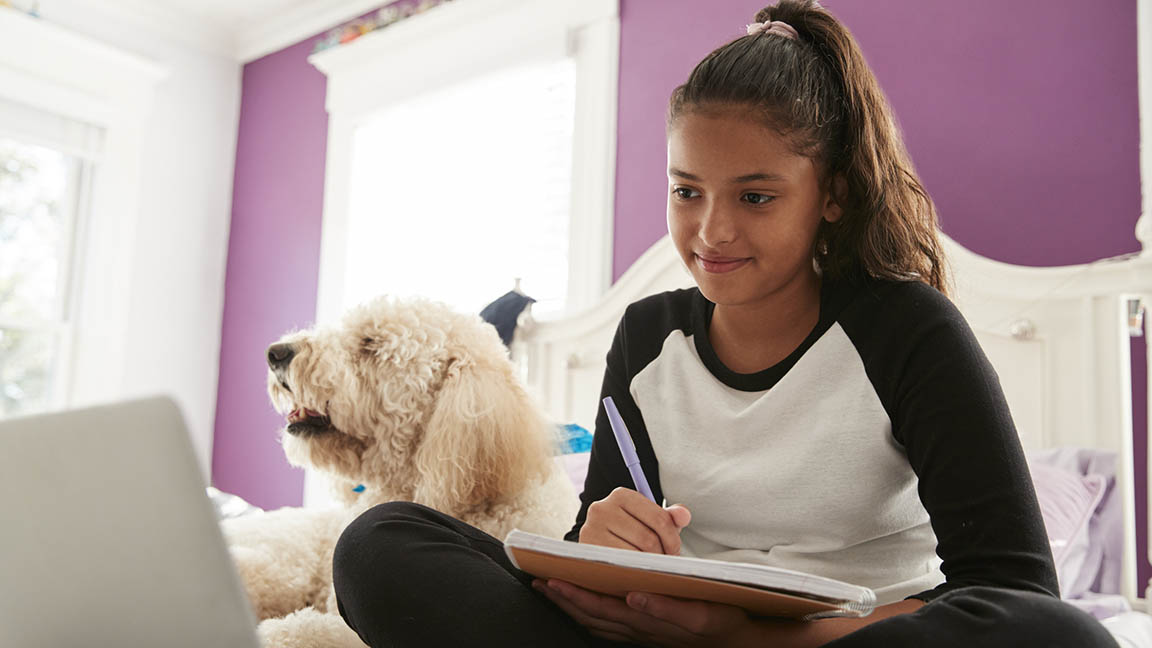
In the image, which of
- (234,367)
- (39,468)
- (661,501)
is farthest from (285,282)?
(39,468)

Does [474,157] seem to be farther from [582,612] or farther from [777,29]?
[582,612]

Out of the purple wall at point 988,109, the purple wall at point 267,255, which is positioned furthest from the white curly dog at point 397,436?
the purple wall at point 267,255

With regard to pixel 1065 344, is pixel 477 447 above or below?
below

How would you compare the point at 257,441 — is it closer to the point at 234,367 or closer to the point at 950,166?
the point at 234,367

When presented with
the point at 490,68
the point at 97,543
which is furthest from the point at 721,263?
the point at 490,68

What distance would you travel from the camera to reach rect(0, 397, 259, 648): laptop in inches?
17.3

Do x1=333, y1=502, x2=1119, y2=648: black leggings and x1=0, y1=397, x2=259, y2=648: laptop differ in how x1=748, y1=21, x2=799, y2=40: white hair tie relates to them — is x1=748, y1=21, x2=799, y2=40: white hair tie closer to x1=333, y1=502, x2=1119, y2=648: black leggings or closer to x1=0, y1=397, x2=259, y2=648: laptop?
x1=333, y1=502, x2=1119, y2=648: black leggings

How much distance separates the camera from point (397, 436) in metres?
1.51

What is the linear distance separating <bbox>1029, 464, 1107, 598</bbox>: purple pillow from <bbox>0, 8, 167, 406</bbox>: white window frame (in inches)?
137

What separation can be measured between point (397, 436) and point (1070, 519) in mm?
1126

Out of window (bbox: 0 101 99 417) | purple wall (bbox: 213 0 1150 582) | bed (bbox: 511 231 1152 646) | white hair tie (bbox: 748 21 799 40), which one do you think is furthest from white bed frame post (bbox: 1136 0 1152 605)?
window (bbox: 0 101 99 417)

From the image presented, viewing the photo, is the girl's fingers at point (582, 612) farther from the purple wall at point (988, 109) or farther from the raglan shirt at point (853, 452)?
the purple wall at point (988, 109)

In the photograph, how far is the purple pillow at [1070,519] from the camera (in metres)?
1.53

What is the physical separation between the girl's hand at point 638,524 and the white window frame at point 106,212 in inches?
137
